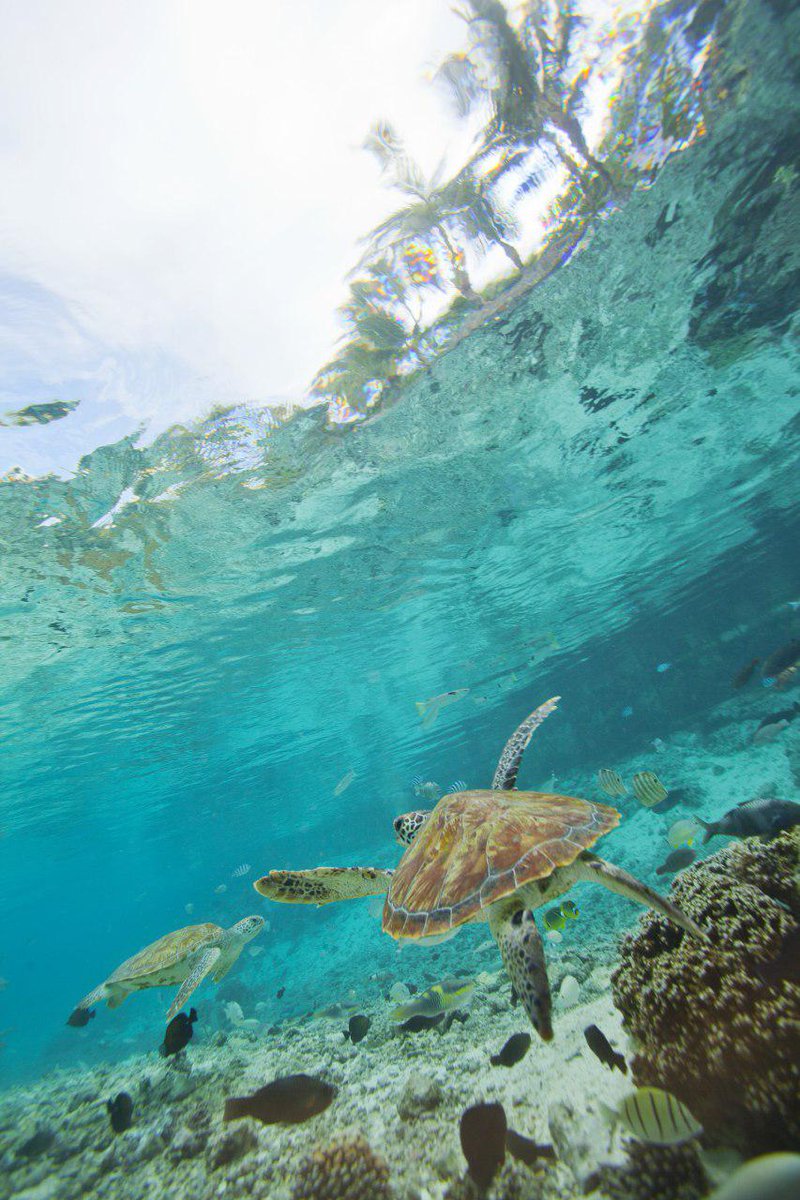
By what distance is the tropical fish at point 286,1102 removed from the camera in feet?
12.3

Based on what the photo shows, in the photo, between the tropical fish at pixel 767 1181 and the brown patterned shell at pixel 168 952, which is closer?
the tropical fish at pixel 767 1181

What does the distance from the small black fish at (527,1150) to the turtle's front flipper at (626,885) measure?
4.92 ft

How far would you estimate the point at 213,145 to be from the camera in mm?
6219

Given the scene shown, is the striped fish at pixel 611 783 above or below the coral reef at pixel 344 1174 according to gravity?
below

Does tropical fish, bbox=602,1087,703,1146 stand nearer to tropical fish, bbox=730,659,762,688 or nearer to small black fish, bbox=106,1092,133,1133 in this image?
small black fish, bbox=106,1092,133,1133

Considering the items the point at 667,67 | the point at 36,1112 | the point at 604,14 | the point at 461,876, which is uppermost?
the point at 604,14

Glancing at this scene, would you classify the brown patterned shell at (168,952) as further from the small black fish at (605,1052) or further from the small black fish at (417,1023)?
the small black fish at (605,1052)

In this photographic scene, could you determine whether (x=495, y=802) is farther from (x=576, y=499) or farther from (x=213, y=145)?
(x=576, y=499)

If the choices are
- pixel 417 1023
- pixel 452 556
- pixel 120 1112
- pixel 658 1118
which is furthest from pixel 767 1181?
pixel 452 556

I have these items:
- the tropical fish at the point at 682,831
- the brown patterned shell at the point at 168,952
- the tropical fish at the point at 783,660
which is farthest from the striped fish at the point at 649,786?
the brown patterned shell at the point at 168,952

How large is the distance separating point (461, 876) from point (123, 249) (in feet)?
29.9

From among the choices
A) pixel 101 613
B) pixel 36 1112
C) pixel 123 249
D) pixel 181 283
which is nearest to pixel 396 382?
pixel 181 283

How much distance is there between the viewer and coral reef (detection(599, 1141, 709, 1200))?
7.32ft

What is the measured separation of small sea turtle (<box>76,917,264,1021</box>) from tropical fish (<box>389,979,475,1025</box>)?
7.38ft
